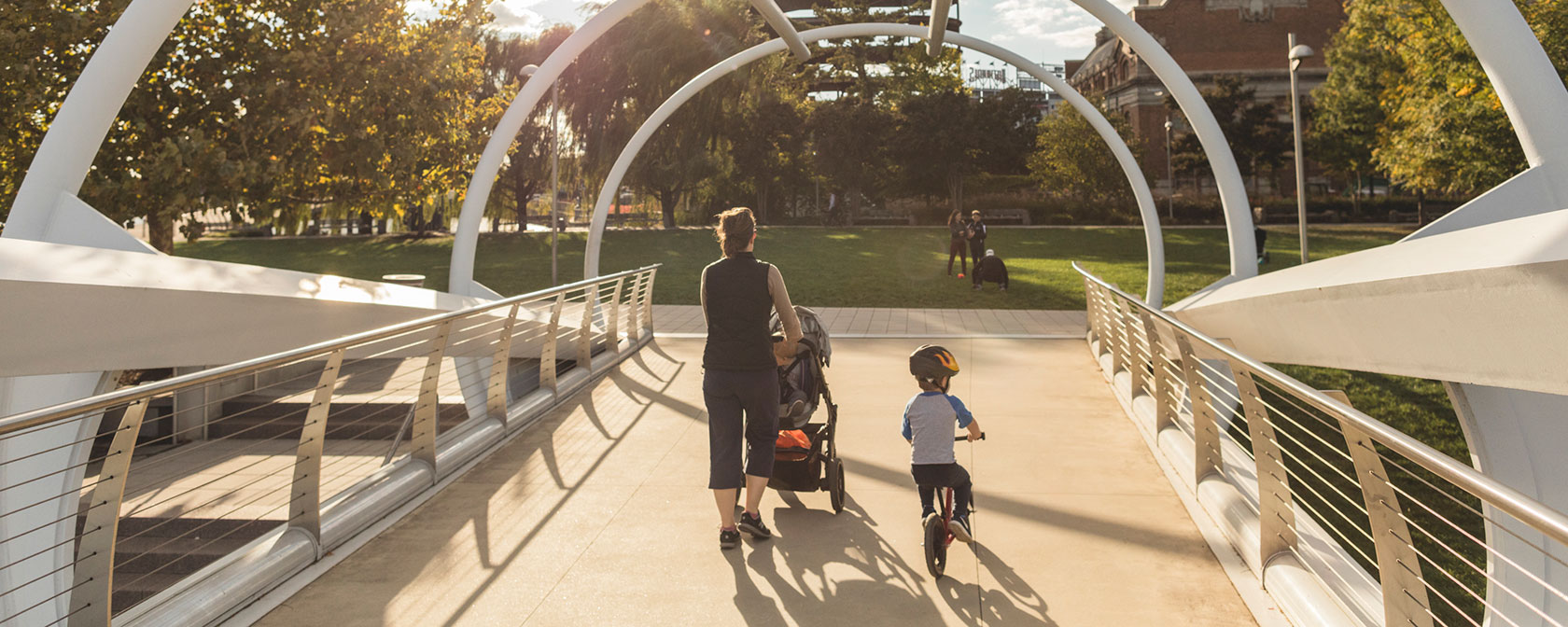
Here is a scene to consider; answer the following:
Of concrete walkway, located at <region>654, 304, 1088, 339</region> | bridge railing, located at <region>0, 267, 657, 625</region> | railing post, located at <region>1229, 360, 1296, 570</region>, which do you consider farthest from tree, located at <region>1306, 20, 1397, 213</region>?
railing post, located at <region>1229, 360, 1296, 570</region>

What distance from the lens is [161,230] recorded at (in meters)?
16.2

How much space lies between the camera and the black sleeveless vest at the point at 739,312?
17.4 feet

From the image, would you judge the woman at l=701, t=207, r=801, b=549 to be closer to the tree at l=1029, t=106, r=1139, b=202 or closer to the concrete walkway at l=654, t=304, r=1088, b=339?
the concrete walkway at l=654, t=304, r=1088, b=339

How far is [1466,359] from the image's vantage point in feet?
17.0

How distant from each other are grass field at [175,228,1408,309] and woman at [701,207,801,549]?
572 inches

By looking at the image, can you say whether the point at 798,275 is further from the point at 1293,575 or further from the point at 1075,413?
the point at 1293,575

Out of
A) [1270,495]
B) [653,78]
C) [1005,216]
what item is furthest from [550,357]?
[1005,216]

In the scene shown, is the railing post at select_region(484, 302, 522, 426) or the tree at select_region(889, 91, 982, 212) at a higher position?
the tree at select_region(889, 91, 982, 212)

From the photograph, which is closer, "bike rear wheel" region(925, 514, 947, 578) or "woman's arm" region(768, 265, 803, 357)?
"bike rear wheel" region(925, 514, 947, 578)

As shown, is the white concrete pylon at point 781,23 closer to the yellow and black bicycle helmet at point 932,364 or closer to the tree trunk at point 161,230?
the yellow and black bicycle helmet at point 932,364

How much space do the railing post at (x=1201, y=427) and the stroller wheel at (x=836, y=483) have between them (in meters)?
1.95

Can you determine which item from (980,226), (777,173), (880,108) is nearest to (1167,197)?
(880,108)

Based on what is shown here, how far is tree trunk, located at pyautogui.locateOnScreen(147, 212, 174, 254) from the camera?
15.6m

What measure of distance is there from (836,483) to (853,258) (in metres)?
26.0
